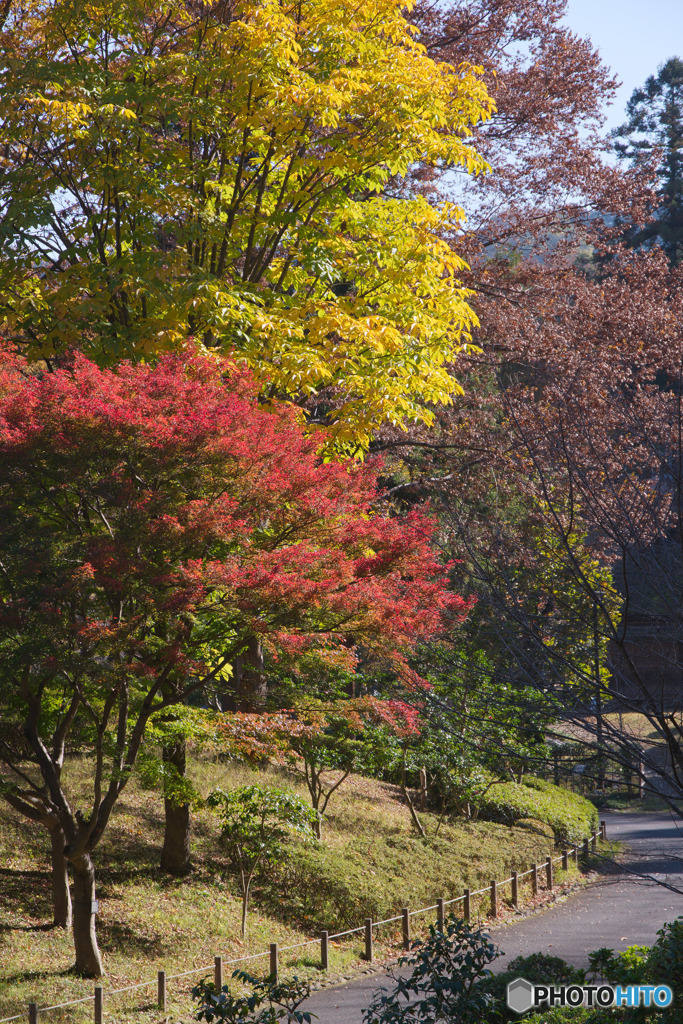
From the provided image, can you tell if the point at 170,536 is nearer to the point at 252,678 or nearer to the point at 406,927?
the point at 252,678

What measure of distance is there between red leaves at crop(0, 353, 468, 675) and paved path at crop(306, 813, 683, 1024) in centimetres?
481

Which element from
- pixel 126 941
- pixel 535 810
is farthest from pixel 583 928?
pixel 126 941

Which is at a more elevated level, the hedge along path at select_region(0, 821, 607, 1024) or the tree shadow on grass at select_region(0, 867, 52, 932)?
the tree shadow on grass at select_region(0, 867, 52, 932)

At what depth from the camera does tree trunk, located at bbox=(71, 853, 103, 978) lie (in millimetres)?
9062

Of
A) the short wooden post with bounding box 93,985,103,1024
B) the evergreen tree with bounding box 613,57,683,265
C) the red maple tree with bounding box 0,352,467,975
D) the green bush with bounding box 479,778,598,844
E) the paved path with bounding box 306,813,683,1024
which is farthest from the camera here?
the evergreen tree with bounding box 613,57,683,265

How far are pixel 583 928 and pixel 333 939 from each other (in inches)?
191

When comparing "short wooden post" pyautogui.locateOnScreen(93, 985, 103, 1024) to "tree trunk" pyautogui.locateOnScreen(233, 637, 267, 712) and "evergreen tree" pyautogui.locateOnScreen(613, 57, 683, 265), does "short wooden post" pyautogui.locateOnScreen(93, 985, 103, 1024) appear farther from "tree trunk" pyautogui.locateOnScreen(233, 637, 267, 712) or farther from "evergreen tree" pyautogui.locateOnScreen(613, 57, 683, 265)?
"evergreen tree" pyautogui.locateOnScreen(613, 57, 683, 265)

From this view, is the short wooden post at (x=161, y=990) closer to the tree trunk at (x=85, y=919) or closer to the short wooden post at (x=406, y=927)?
the tree trunk at (x=85, y=919)

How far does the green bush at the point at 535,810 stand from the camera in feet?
63.6

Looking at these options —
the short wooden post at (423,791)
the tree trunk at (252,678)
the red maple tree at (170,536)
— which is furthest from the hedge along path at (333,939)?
the tree trunk at (252,678)

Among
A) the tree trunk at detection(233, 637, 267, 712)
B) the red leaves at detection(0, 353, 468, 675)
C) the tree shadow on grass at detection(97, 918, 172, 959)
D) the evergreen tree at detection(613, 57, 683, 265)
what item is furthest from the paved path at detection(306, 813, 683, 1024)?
the evergreen tree at detection(613, 57, 683, 265)

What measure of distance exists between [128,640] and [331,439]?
424cm

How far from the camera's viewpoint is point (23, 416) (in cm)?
746

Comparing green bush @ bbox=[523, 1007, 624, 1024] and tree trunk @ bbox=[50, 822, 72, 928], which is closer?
green bush @ bbox=[523, 1007, 624, 1024]
